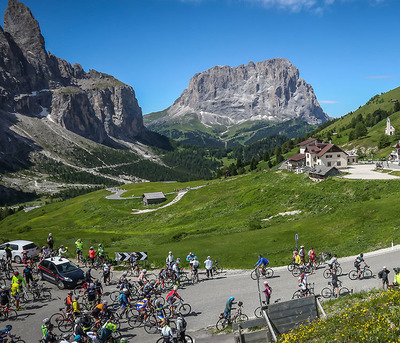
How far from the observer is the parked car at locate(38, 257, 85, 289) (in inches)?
1348

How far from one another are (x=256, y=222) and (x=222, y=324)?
40.0 meters

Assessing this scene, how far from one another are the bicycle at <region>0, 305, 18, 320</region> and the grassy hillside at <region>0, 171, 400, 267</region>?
19.6m

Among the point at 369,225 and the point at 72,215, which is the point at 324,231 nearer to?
the point at 369,225

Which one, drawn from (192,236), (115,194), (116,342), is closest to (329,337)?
(116,342)

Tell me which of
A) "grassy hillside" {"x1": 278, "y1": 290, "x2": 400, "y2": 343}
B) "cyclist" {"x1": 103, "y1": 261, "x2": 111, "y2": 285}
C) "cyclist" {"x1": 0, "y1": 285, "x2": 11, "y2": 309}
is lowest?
"grassy hillside" {"x1": 278, "y1": 290, "x2": 400, "y2": 343}

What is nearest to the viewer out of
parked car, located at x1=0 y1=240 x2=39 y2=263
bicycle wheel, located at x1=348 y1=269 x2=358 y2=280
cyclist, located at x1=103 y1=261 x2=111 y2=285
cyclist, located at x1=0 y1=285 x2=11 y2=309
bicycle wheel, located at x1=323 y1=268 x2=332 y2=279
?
cyclist, located at x1=0 y1=285 x2=11 y2=309

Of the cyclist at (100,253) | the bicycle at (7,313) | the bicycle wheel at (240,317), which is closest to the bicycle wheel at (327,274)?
the bicycle wheel at (240,317)

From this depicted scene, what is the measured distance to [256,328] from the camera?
22.0 meters

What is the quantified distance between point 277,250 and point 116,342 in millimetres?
27975

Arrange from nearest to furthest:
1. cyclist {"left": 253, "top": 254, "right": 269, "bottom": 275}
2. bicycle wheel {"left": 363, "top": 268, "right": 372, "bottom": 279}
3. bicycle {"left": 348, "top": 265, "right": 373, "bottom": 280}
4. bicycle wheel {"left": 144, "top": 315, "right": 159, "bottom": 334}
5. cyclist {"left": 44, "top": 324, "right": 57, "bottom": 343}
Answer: cyclist {"left": 44, "top": 324, "right": 57, "bottom": 343}, bicycle wheel {"left": 144, "top": 315, "right": 159, "bottom": 334}, bicycle wheel {"left": 363, "top": 268, "right": 372, "bottom": 279}, bicycle {"left": 348, "top": 265, "right": 373, "bottom": 280}, cyclist {"left": 253, "top": 254, "right": 269, "bottom": 275}

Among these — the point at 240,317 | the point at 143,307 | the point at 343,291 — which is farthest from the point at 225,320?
the point at 343,291

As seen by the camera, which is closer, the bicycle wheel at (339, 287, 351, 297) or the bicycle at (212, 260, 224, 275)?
the bicycle wheel at (339, 287, 351, 297)

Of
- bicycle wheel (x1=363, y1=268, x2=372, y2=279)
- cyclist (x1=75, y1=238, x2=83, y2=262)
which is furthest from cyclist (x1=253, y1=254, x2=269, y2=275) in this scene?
cyclist (x1=75, y1=238, x2=83, y2=262)

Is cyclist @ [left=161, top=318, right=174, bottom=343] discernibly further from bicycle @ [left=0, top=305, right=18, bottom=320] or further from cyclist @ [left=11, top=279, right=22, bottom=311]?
cyclist @ [left=11, top=279, right=22, bottom=311]
